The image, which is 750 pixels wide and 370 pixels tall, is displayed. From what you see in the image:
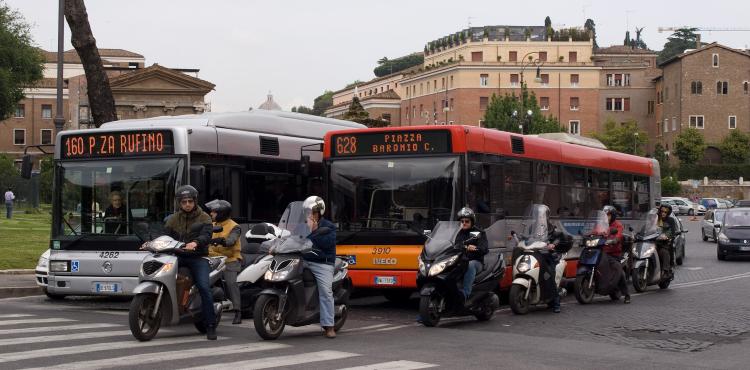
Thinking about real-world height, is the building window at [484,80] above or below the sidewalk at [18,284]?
above

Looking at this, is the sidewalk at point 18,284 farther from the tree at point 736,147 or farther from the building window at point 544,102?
the building window at point 544,102

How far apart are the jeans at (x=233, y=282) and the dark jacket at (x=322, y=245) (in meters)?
1.35

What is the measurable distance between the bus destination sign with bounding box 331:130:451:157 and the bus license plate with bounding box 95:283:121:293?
12.9 feet

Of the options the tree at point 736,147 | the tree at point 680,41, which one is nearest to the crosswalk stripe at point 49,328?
the tree at point 736,147

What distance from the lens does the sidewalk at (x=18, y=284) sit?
64.3 ft

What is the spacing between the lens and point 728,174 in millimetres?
118438

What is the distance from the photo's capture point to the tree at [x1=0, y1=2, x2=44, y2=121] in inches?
2830

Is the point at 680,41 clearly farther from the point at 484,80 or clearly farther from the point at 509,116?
the point at 509,116

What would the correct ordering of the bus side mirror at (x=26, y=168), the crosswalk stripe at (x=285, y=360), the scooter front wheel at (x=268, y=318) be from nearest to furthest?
the crosswalk stripe at (x=285, y=360) → the scooter front wheel at (x=268, y=318) → the bus side mirror at (x=26, y=168)

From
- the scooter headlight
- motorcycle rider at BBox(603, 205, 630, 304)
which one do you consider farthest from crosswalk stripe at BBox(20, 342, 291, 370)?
motorcycle rider at BBox(603, 205, 630, 304)

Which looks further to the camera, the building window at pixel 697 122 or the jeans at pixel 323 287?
the building window at pixel 697 122

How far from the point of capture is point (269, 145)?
19.7 m

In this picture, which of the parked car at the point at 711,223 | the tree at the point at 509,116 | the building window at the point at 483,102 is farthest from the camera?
the building window at the point at 483,102

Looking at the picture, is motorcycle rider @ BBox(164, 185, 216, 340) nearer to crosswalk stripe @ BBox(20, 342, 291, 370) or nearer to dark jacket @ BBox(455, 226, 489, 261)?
crosswalk stripe @ BBox(20, 342, 291, 370)
